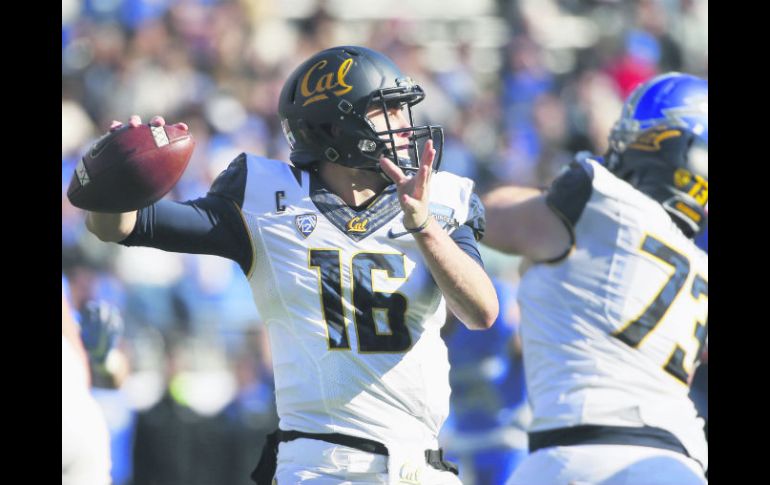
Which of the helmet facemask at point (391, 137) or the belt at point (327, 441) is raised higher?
the helmet facemask at point (391, 137)

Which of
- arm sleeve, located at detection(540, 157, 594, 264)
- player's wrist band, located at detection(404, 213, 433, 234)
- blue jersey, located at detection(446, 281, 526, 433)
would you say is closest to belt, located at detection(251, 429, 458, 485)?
player's wrist band, located at detection(404, 213, 433, 234)

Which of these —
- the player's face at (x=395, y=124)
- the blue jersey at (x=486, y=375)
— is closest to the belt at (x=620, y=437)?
the player's face at (x=395, y=124)

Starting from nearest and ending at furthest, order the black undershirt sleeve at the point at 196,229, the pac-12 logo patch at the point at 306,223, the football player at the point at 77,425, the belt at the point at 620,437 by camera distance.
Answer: the black undershirt sleeve at the point at 196,229 < the pac-12 logo patch at the point at 306,223 < the football player at the point at 77,425 < the belt at the point at 620,437

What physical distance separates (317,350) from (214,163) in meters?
6.57

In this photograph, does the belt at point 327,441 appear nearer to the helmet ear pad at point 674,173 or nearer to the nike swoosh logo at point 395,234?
the nike swoosh logo at point 395,234

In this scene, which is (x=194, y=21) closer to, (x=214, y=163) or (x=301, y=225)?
(x=214, y=163)

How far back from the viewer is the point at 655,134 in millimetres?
5066

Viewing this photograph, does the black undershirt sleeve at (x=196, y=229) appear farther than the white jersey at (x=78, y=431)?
No

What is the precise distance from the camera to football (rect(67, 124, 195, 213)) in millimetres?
3447

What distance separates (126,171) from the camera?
11.3 feet

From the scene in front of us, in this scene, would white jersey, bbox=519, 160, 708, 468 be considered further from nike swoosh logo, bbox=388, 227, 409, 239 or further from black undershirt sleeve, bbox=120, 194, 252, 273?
black undershirt sleeve, bbox=120, 194, 252, 273

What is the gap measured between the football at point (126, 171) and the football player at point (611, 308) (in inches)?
69.4

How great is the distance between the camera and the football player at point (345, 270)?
12.1ft
